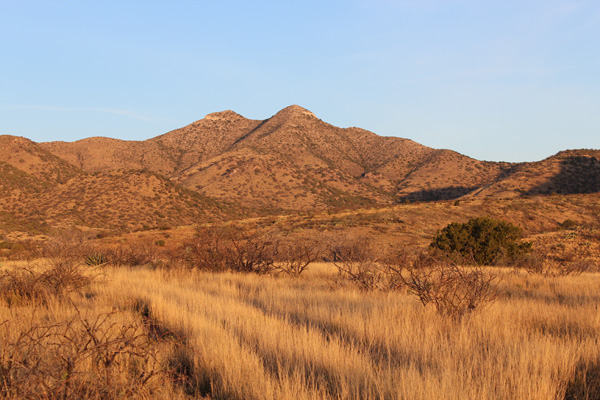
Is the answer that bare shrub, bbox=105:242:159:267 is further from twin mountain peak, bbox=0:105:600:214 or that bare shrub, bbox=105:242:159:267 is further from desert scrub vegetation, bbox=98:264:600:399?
twin mountain peak, bbox=0:105:600:214

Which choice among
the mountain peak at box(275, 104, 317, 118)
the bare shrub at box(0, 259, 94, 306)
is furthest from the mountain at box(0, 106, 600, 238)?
the bare shrub at box(0, 259, 94, 306)

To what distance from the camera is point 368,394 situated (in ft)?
9.70

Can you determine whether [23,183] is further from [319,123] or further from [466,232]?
[319,123]

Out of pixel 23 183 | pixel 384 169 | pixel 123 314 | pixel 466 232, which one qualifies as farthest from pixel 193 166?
pixel 123 314

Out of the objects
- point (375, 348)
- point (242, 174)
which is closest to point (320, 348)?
point (375, 348)

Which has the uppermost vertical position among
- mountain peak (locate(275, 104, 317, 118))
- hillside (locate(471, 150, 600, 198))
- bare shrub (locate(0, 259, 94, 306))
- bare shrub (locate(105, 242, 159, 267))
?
mountain peak (locate(275, 104, 317, 118))

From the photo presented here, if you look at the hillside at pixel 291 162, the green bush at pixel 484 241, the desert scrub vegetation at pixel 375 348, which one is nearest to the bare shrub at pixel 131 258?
the desert scrub vegetation at pixel 375 348

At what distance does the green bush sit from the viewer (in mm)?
16938

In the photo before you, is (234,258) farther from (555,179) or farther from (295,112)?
(295,112)

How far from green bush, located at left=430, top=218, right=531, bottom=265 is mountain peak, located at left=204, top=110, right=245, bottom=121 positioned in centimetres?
10833

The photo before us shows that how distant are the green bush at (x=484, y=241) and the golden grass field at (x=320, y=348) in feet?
31.6

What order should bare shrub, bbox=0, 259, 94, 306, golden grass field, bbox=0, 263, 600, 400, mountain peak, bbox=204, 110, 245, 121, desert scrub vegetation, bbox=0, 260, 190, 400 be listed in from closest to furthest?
desert scrub vegetation, bbox=0, 260, 190, 400
golden grass field, bbox=0, 263, 600, 400
bare shrub, bbox=0, 259, 94, 306
mountain peak, bbox=204, 110, 245, 121

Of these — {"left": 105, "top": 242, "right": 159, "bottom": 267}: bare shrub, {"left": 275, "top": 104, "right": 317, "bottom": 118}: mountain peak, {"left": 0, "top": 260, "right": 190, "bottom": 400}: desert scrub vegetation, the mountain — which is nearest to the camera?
{"left": 0, "top": 260, "right": 190, "bottom": 400}: desert scrub vegetation

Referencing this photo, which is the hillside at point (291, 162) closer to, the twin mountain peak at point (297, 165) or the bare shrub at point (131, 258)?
the twin mountain peak at point (297, 165)
